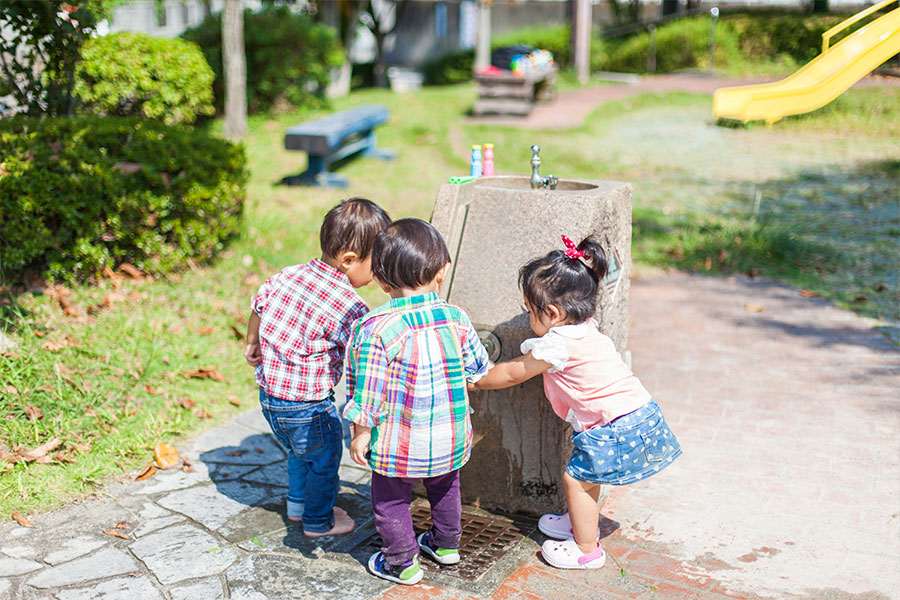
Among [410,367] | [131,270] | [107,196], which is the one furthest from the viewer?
[131,270]

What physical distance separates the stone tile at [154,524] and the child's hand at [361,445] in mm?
1031

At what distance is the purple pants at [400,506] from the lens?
3027 millimetres

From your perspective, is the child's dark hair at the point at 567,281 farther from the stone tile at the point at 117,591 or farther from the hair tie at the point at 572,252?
the stone tile at the point at 117,591

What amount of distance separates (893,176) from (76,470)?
9.59 m

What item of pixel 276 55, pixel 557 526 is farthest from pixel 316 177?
pixel 557 526

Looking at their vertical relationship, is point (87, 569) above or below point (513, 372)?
→ below

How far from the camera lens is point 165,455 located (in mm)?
4070

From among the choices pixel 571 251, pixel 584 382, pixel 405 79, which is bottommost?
pixel 584 382

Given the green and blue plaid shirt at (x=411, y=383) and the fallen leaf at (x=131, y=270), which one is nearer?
the green and blue plaid shirt at (x=411, y=383)

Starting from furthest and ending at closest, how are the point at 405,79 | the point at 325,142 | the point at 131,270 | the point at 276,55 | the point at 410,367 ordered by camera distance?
the point at 405,79, the point at 276,55, the point at 325,142, the point at 131,270, the point at 410,367

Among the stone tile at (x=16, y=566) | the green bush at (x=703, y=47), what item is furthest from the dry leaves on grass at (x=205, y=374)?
the green bush at (x=703, y=47)

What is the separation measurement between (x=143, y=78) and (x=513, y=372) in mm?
8126

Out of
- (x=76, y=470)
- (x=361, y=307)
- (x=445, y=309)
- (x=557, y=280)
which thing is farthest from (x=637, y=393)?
(x=76, y=470)

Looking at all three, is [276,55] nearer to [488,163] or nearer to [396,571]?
[488,163]
